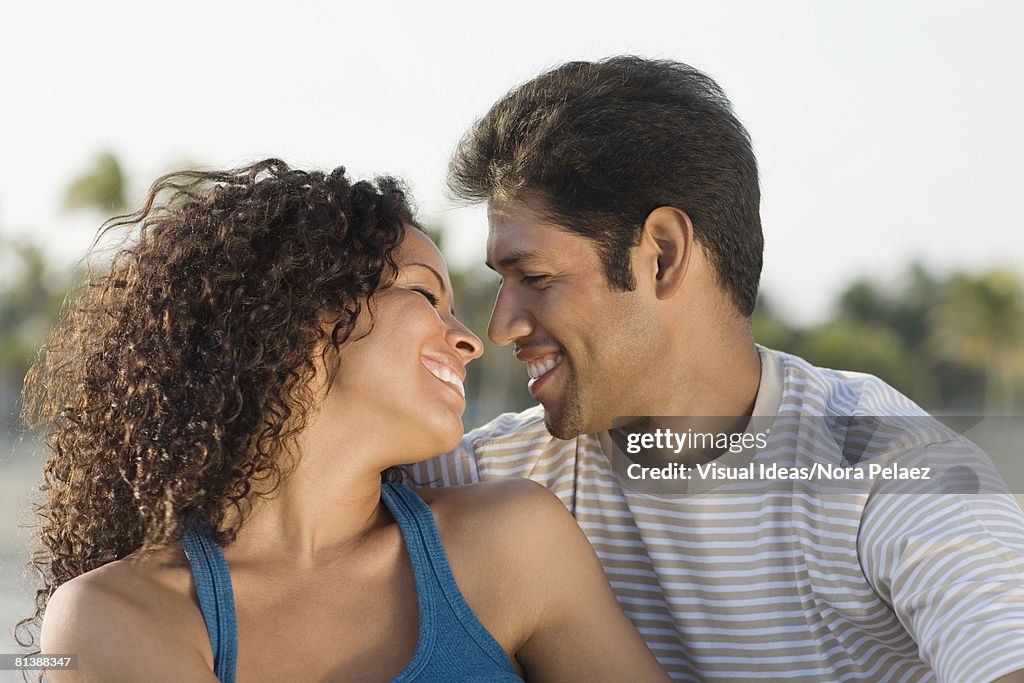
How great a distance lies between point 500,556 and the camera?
2.27m

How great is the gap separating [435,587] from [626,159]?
1.10 meters

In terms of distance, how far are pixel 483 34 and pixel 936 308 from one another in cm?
1988

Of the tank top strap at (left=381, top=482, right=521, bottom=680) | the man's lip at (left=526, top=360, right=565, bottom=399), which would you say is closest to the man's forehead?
the man's lip at (left=526, top=360, right=565, bottom=399)

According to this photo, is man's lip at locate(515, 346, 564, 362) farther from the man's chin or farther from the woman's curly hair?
the woman's curly hair

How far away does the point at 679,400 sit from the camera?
271 centimetres

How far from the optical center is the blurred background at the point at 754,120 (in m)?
29.9

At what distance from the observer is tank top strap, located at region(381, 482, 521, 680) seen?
212cm

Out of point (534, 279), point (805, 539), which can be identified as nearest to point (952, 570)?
point (805, 539)

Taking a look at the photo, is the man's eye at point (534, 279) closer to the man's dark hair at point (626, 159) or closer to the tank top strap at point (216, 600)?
the man's dark hair at point (626, 159)

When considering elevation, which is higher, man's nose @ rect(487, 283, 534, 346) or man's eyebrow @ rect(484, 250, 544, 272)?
man's eyebrow @ rect(484, 250, 544, 272)

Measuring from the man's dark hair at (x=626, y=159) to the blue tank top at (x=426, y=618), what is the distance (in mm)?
803

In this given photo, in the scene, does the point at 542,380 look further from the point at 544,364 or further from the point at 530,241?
the point at 530,241

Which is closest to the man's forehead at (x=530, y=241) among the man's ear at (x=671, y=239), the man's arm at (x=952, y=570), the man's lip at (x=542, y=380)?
the man's ear at (x=671, y=239)

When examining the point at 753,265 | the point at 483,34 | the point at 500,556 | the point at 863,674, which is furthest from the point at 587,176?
the point at 483,34
